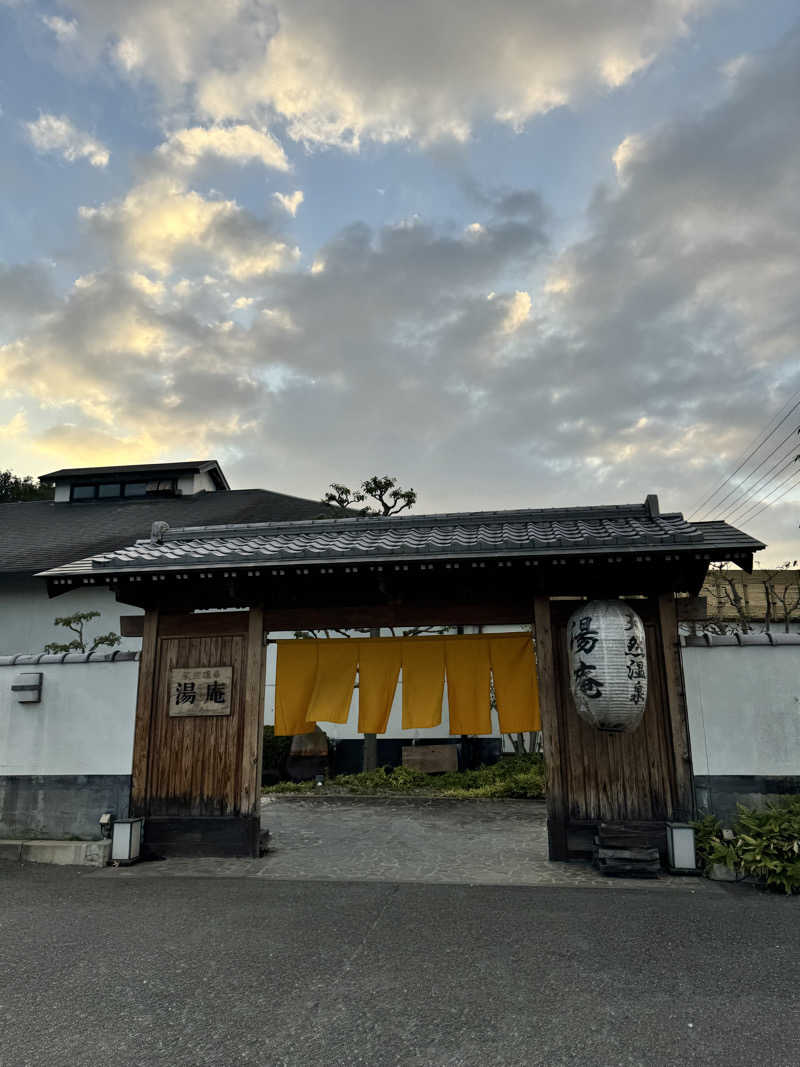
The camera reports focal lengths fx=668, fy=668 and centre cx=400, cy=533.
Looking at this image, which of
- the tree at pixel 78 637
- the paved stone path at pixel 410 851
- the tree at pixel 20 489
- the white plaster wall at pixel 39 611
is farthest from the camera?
the tree at pixel 20 489

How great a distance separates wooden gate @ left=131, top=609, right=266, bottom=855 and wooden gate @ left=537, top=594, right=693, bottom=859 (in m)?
3.73

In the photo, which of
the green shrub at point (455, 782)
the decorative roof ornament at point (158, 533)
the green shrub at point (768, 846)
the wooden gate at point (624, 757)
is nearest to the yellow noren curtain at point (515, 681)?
the wooden gate at point (624, 757)

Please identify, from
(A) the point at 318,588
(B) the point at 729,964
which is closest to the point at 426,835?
(A) the point at 318,588

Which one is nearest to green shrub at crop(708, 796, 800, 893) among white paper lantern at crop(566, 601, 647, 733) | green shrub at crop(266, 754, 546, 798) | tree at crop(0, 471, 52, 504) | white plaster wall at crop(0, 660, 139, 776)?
white paper lantern at crop(566, 601, 647, 733)

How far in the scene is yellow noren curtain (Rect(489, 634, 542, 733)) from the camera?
8805 millimetres

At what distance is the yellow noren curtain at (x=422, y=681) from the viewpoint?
9117mm

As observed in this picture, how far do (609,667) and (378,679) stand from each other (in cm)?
333

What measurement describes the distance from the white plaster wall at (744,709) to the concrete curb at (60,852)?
7153 mm

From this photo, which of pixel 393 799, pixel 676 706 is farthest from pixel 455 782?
pixel 676 706

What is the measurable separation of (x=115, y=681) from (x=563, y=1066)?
23.4 feet

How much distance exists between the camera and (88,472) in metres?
24.8

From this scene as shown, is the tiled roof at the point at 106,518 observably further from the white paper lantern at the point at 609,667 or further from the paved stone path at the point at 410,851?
the white paper lantern at the point at 609,667

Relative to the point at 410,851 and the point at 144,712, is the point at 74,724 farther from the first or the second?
the point at 410,851

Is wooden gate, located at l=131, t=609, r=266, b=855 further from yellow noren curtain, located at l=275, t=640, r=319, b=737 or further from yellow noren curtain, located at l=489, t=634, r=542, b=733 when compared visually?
yellow noren curtain, located at l=489, t=634, r=542, b=733
